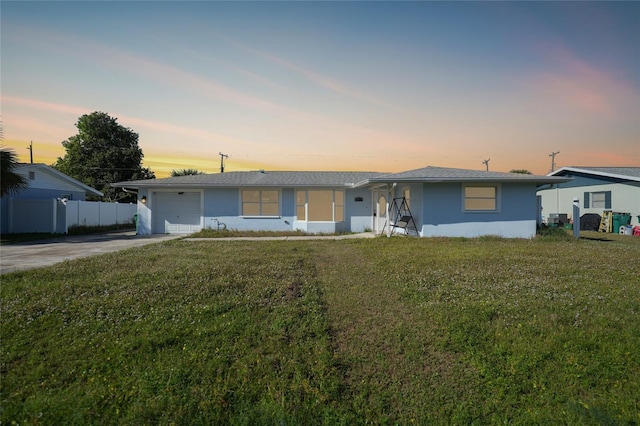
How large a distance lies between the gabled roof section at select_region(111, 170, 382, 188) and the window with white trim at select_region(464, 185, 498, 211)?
14.1ft

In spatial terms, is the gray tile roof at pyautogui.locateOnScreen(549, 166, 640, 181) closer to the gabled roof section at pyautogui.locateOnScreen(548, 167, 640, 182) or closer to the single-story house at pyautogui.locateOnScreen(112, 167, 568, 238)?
the gabled roof section at pyautogui.locateOnScreen(548, 167, 640, 182)

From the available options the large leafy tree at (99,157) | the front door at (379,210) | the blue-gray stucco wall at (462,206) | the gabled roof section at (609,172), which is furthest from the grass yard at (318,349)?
the large leafy tree at (99,157)

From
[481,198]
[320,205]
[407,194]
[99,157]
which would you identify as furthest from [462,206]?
[99,157]

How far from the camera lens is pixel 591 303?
5012 millimetres

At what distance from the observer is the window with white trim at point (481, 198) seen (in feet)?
44.7

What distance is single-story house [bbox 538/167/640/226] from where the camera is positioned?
17.9 m

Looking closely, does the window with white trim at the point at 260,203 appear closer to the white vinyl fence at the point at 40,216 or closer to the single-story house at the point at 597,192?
the white vinyl fence at the point at 40,216

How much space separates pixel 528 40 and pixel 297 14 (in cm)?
786

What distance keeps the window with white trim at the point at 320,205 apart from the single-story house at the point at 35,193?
42.0 feet

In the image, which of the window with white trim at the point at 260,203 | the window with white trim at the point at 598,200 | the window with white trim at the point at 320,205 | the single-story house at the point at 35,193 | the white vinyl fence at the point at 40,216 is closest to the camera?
the window with white trim at the point at 320,205

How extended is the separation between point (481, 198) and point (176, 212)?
572 inches

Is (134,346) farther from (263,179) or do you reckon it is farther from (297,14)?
(263,179)

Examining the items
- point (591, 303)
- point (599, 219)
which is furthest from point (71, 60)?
point (599, 219)

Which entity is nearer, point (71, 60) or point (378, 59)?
point (71, 60)
